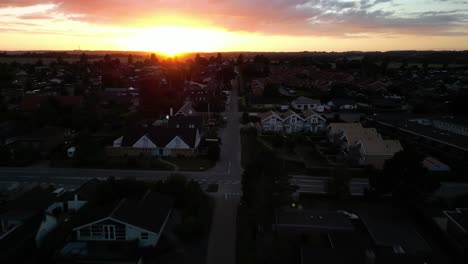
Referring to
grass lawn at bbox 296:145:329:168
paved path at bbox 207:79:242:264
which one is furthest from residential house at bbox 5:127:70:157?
grass lawn at bbox 296:145:329:168

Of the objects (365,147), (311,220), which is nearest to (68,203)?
(311,220)

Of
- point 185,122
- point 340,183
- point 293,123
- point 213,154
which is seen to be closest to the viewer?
point 340,183

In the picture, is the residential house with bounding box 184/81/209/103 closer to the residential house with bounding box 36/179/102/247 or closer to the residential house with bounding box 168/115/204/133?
the residential house with bounding box 168/115/204/133

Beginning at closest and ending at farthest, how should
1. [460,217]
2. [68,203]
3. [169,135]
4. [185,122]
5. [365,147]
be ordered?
1. [460,217]
2. [68,203]
3. [365,147]
4. [169,135]
5. [185,122]

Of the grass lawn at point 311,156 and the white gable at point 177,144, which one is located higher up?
the white gable at point 177,144

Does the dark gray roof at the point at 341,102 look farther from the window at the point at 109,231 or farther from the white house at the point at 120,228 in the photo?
the window at the point at 109,231

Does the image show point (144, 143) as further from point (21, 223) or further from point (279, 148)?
point (21, 223)

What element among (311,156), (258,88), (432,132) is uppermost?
(258,88)

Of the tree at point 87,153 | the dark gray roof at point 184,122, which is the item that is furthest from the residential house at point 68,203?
the dark gray roof at point 184,122
